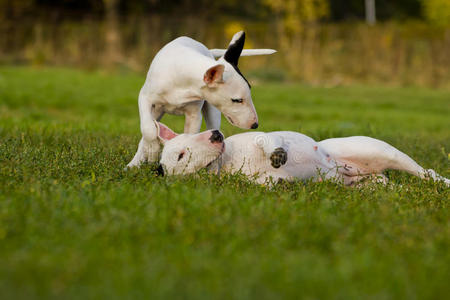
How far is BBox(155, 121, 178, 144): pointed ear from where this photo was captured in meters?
4.78

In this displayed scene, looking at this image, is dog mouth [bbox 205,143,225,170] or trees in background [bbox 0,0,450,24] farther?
trees in background [bbox 0,0,450,24]

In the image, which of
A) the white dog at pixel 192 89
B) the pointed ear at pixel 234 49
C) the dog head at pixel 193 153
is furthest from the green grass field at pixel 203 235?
the pointed ear at pixel 234 49

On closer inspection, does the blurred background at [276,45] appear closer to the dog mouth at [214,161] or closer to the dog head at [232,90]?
the dog head at [232,90]

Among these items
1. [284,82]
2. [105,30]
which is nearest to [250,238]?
[284,82]

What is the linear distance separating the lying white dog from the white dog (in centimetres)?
20

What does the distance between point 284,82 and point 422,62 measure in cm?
557

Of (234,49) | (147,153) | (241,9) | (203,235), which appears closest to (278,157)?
(234,49)

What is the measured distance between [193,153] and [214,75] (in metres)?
0.60

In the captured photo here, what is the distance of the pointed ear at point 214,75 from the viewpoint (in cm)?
441

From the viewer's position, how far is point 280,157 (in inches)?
180

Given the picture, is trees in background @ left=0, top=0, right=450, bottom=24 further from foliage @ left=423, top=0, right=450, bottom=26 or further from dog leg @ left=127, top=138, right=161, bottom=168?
dog leg @ left=127, top=138, right=161, bottom=168

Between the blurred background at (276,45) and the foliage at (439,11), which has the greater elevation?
the foliage at (439,11)

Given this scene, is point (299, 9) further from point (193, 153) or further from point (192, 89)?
point (193, 153)

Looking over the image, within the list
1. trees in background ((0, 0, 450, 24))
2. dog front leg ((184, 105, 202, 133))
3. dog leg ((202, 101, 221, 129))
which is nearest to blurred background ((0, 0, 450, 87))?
trees in background ((0, 0, 450, 24))
